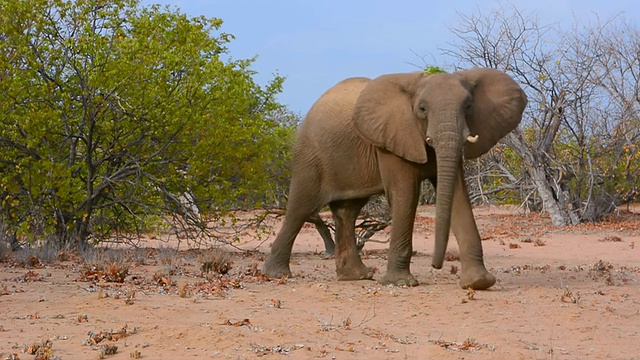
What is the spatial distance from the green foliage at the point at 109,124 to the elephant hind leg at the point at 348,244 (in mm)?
3731

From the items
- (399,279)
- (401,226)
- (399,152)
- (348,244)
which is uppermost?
(399,152)

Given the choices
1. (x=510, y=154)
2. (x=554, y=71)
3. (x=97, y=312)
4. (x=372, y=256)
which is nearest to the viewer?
(x=97, y=312)

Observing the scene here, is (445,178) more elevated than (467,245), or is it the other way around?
(445,178)

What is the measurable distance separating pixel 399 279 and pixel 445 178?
1.61m

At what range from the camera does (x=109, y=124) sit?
13852 mm

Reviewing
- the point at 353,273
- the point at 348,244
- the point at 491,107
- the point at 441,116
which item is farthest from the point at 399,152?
the point at 353,273

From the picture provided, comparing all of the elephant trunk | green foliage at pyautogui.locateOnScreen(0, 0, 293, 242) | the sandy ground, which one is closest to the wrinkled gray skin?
the elephant trunk

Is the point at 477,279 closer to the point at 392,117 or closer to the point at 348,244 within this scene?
the point at 392,117

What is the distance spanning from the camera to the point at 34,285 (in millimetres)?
9859

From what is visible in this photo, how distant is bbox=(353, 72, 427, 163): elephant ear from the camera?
9.99m

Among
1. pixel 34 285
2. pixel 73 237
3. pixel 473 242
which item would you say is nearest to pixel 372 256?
pixel 73 237

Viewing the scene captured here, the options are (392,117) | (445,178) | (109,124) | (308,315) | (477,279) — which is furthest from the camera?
(109,124)

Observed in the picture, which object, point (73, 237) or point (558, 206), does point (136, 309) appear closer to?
point (73, 237)

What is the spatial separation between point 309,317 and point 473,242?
2.52 metres
